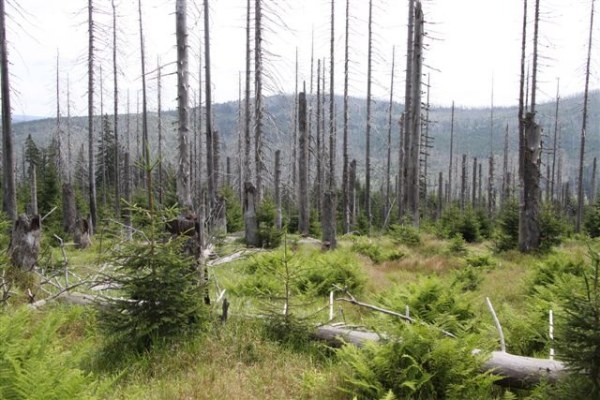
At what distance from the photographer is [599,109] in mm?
145750

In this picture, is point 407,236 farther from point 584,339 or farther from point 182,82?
point 584,339

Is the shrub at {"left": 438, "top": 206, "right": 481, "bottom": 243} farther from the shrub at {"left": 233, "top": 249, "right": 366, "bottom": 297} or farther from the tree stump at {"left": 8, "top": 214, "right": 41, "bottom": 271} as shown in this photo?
the tree stump at {"left": 8, "top": 214, "right": 41, "bottom": 271}

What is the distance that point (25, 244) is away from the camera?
8.70 m

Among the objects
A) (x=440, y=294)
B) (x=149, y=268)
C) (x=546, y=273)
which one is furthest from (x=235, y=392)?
(x=546, y=273)

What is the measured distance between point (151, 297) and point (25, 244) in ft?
16.9

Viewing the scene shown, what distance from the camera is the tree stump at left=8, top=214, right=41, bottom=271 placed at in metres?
8.59

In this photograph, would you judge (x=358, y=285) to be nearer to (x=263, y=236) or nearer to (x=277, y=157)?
(x=263, y=236)

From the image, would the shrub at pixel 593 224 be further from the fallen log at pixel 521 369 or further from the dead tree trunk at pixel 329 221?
the fallen log at pixel 521 369

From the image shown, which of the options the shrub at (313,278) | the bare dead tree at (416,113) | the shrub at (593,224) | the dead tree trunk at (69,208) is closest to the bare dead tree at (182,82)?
the shrub at (313,278)

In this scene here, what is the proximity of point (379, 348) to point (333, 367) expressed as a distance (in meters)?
0.69

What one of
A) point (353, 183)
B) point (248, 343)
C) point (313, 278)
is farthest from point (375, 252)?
point (353, 183)

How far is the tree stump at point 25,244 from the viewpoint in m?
8.59

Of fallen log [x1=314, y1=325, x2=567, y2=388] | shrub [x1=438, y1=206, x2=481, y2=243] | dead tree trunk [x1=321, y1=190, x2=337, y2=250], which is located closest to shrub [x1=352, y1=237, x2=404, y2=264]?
dead tree trunk [x1=321, y1=190, x2=337, y2=250]

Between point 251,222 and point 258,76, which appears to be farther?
point 258,76
